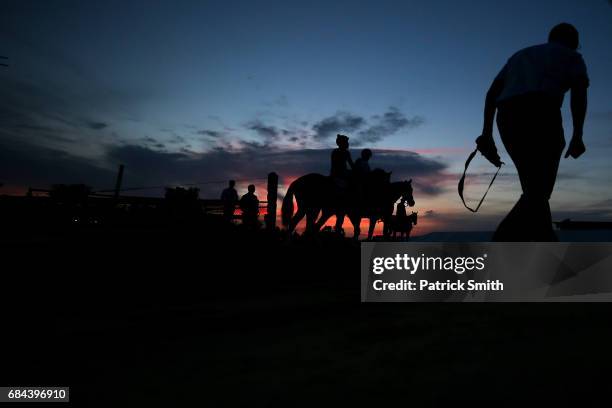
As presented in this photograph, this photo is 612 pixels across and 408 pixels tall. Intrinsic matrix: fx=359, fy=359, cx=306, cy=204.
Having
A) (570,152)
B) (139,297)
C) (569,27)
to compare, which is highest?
(569,27)

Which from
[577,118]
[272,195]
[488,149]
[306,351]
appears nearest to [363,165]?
[272,195]

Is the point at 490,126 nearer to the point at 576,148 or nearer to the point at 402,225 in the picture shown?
the point at 576,148

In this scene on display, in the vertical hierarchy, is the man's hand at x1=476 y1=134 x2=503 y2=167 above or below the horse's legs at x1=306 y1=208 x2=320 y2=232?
above

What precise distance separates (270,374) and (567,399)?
2.28 ft

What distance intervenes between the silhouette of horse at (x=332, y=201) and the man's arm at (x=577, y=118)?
19.9ft

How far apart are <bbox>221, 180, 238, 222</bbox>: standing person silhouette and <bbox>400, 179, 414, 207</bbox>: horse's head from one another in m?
6.18

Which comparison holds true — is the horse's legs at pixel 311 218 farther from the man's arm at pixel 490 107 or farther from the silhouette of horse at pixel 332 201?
the man's arm at pixel 490 107

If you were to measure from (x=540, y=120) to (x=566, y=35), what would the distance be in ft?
2.54

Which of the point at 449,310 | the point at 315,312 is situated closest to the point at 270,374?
the point at 315,312

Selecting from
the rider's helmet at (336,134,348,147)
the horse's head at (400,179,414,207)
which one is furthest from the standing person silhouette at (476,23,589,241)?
the horse's head at (400,179,414,207)

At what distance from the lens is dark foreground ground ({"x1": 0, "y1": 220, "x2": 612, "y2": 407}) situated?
2.80 feet

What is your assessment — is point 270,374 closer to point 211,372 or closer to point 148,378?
point 211,372

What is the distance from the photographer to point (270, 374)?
1.00m

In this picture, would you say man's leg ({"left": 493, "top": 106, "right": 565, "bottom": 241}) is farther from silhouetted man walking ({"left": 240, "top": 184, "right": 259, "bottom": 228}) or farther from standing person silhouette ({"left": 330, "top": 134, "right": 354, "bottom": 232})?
silhouetted man walking ({"left": 240, "top": 184, "right": 259, "bottom": 228})
